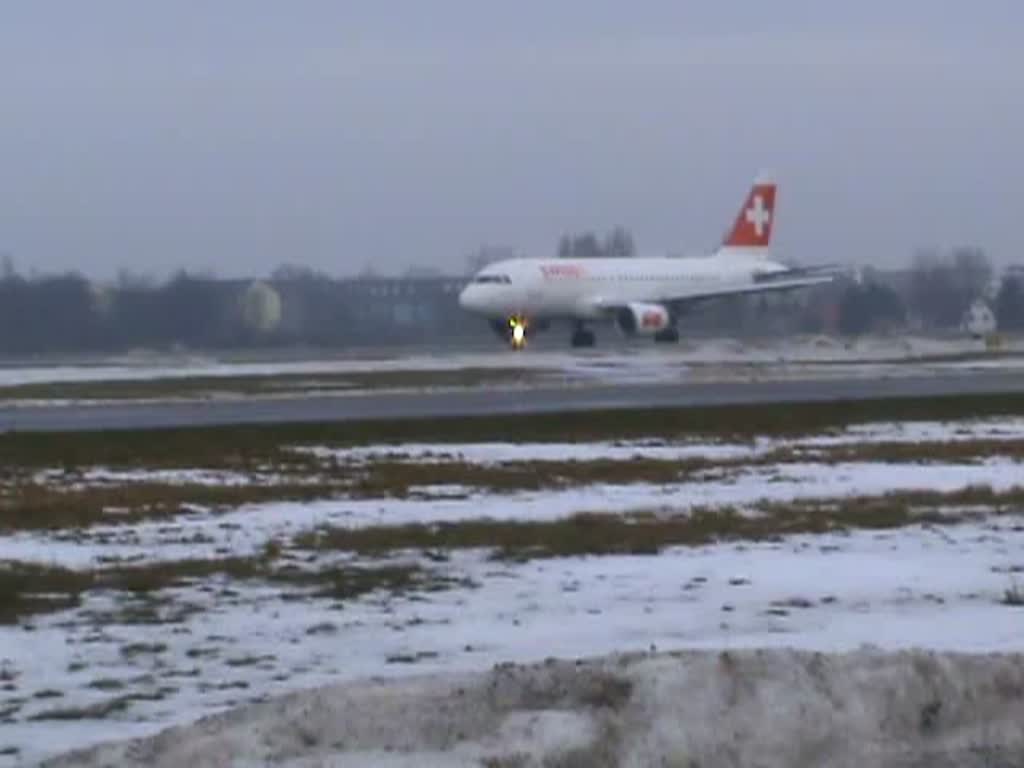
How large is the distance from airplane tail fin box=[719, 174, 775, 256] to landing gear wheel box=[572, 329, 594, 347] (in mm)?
8590

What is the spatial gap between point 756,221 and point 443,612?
246 ft

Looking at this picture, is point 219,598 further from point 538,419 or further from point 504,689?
point 538,419

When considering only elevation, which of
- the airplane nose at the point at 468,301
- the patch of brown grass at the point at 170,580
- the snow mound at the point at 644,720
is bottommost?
the patch of brown grass at the point at 170,580

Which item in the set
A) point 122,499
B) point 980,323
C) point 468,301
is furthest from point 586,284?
point 122,499

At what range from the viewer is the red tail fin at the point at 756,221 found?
291 ft

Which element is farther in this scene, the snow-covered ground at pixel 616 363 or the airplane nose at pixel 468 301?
the airplane nose at pixel 468 301

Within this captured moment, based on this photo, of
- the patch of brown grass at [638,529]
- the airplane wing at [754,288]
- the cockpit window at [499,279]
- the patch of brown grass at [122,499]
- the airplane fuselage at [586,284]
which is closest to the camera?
the patch of brown grass at [638,529]

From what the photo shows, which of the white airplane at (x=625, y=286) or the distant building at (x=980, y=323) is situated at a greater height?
the white airplane at (x=625, y=286)

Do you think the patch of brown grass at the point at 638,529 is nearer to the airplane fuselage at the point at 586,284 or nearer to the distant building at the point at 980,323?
the airplane fuselage at the point at 586,284

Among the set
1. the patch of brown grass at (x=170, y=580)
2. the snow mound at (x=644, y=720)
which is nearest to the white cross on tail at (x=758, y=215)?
the patch of brown grass at (x=170, y=580)

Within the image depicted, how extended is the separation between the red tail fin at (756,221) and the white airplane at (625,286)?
4 centimetres

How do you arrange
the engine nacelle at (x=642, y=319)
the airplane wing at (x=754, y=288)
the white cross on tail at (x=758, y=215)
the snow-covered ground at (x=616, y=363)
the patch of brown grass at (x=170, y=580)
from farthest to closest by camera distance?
the white cross on tail at (x=758, y=215) → the airplane wing at (x=754, y=288) → the engine nacelle at (x=642, y=319) → the snow-covered ground at (x=616, y=363) → the patch of brown grass at (x=170, y=580)

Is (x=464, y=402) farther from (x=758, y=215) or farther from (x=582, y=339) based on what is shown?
(x=758, y=215)

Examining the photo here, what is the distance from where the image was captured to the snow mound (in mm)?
8617
